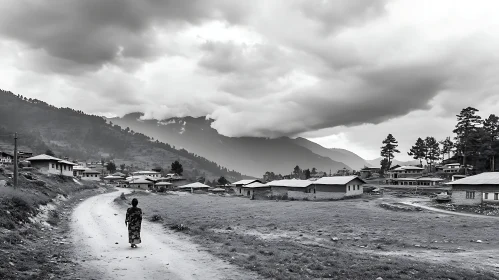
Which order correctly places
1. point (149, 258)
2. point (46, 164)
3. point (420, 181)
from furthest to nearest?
point (420, 181), point (46, 164), point (149, 258)

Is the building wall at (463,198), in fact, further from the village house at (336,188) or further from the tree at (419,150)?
the tree at (419,150)

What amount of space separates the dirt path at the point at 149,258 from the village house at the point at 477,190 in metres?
50.5

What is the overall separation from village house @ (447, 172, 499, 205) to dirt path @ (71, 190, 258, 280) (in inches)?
1987

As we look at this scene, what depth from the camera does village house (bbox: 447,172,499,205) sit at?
47500 millimetres

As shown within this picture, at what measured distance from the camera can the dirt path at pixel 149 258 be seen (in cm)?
1147

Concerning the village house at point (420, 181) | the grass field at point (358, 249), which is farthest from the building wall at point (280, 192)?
the grass field at point (358, 249)

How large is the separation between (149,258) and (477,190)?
54372mm

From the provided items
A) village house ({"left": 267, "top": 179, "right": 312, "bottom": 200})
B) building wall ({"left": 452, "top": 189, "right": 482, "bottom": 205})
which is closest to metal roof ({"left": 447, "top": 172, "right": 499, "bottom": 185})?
building wall ({"left": 452, "top": 189, "right": 482, "bottom": 205})

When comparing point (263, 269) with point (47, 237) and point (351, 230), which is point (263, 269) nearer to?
point (47, 237)

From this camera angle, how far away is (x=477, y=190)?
4919cm

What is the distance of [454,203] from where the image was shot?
169ft

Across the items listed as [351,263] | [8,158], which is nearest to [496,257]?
[351,263]

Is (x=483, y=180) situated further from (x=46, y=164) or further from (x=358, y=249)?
(x=46, y=164)

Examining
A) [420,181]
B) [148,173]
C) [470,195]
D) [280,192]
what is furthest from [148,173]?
[470,195]
